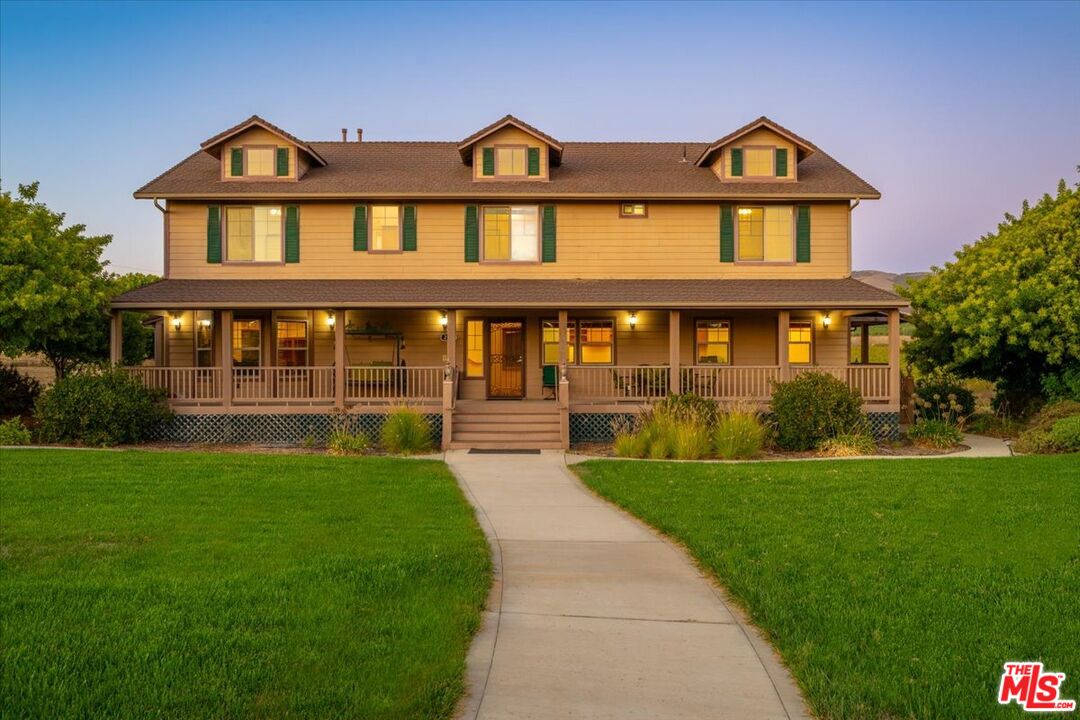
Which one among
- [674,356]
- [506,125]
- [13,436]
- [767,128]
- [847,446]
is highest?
[506,125]

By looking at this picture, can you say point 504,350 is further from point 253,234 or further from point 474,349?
point 253,234

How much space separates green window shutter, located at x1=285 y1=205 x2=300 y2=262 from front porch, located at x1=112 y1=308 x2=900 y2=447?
148 centimetres

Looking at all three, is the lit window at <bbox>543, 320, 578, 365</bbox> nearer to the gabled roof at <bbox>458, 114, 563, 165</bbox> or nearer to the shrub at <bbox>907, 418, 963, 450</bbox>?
the gabled roof at <bbox>458, 114, 563, 165</bbox>

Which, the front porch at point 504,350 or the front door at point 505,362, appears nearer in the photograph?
the front porch at point 504,350

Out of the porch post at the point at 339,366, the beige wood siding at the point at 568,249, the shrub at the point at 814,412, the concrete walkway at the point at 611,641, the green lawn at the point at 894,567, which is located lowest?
the concrete walkway at the point at 611,641

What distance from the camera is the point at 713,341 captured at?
20703 mm

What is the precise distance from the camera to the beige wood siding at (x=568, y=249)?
64.8 feet

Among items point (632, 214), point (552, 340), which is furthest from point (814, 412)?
point (552, 340)

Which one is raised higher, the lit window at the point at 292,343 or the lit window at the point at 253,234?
the lit window at the point at 253,234

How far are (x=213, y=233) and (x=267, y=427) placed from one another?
222 inches

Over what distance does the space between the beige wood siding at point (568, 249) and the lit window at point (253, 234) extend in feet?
0.96

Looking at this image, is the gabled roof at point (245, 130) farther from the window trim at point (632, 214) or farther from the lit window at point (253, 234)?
the window trim at point (632, 214)

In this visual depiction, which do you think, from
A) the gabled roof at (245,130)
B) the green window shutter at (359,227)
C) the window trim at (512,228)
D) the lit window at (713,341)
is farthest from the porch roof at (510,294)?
the gabled roof at (245,130)

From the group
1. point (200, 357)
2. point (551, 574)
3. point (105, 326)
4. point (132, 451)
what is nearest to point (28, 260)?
point (105, 326)
